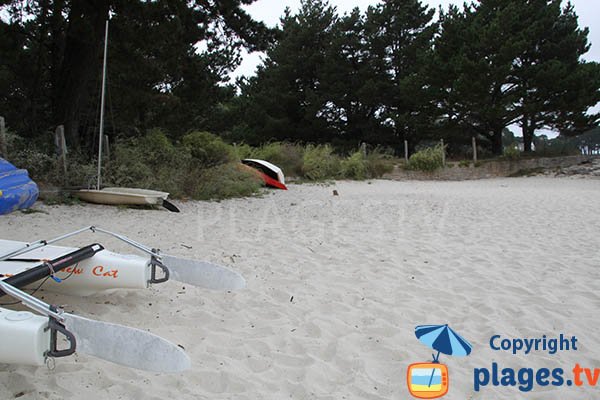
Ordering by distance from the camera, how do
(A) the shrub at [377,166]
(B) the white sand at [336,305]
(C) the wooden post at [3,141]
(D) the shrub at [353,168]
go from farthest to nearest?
(A) the shrub at [377,166], (D) the shrub at [353,168], (C) the wooden post at [3,141], (B) the white sand at [336,305]

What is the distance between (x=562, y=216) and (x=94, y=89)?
1025cm

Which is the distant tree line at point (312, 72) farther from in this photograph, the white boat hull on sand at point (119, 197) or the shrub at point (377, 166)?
the shrub at point (377, 166)

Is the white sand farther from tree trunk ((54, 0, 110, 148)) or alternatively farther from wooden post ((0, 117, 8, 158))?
tree trunk ((54, 0, 110, 148))

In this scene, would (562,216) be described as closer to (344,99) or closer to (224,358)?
(224,358)

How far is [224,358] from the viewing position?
2.19 m

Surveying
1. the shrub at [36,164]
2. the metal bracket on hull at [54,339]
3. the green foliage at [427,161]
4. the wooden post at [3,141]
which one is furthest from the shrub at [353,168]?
the metal bracket on hull at [54,339]

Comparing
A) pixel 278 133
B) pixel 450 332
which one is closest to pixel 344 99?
pixel 278 133

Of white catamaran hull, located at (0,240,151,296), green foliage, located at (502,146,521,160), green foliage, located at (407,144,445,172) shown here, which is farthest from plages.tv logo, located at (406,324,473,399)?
green foliage, located at (502,146,521,160)

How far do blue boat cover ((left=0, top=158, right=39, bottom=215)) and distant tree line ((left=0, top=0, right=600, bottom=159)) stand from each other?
269cm

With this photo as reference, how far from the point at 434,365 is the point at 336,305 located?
2.94 feet

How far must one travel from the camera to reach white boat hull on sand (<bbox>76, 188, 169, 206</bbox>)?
687 centimetres

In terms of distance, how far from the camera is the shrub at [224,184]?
8731 millimetres

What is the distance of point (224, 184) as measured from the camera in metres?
9.25

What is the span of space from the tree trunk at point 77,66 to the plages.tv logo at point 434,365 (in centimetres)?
797
